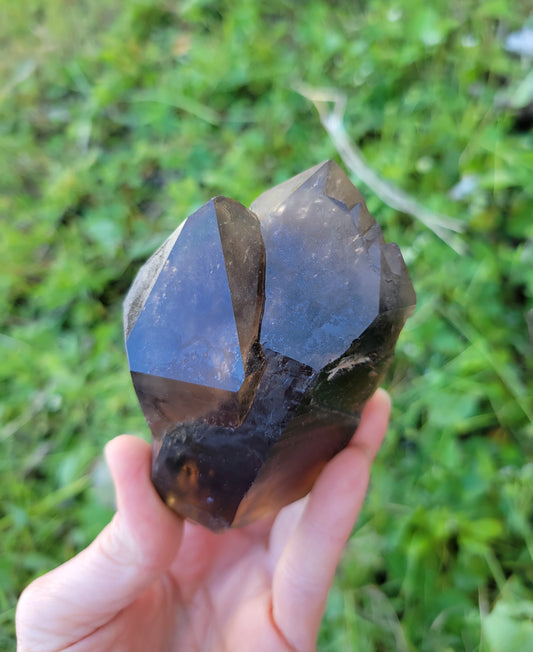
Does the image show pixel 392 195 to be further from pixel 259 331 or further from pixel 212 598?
pixel 212 598

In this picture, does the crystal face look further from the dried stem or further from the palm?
the dried stem

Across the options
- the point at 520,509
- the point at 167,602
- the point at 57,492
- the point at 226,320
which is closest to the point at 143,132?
the point at 57,492

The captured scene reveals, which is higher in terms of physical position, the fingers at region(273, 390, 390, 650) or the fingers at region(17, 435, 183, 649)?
the fingers at region(17, 435, 183, 649)

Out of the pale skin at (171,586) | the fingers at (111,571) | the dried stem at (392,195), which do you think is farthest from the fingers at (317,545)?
the dried stem at (392,195)

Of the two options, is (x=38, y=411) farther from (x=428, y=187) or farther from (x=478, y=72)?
(x=478, y=72)

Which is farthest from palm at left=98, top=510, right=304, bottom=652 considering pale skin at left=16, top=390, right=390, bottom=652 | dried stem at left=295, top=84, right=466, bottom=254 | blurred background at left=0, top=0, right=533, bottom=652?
dried stem at left=295, top=84, right=466, bottom=254

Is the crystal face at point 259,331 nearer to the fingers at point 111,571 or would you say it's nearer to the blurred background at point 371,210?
the fingers at point 111,571

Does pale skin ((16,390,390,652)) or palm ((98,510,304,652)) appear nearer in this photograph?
pale skin ((16,390,390,652))
